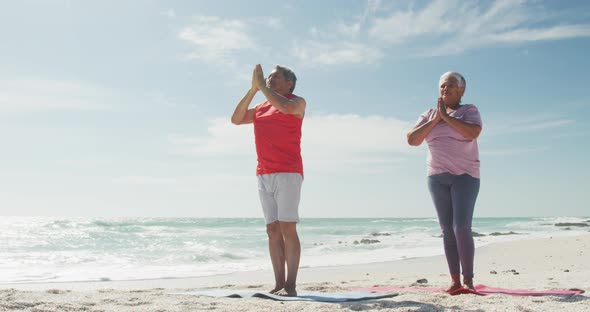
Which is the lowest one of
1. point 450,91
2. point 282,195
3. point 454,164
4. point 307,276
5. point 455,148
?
point 307,276

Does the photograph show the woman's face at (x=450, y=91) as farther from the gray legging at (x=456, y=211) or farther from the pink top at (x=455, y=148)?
the gray legging at (x=456, y=211)

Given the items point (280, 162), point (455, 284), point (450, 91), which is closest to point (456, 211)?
point (455, 284)

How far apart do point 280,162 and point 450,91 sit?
144 centimetres

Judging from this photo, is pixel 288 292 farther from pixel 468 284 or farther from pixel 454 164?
pixel 454 164

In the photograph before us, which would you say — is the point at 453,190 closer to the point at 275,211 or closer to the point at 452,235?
the point at 452,235

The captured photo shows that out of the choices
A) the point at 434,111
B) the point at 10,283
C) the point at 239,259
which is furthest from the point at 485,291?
the point at 239,259

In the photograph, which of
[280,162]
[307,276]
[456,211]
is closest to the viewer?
[456,211]

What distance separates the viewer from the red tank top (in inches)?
163

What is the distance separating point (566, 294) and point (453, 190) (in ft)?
3.65

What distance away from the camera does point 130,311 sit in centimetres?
347

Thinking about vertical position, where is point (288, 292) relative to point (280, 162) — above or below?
below

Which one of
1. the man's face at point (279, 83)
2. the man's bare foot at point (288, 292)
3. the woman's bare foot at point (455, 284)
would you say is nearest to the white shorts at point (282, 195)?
the man's bare foot at point (288, 292)

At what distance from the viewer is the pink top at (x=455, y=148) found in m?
4.05

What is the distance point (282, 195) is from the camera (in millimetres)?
4070
